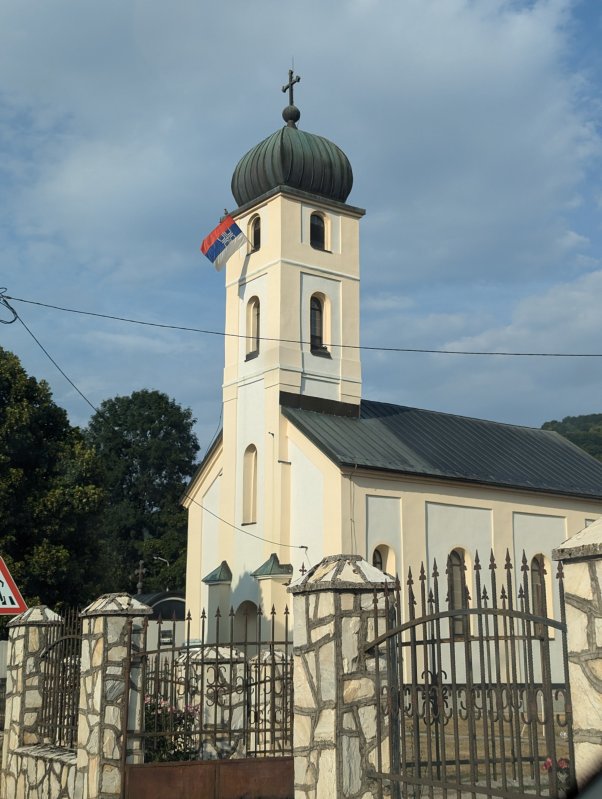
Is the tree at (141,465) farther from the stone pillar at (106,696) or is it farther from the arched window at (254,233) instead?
the stone pillar at (106,696)

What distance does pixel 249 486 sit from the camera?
27.4 m

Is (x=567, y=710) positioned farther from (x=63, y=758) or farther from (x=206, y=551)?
(x=206, y=551)

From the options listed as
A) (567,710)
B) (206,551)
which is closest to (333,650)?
(567,710)

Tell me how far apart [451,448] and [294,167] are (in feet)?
30.7

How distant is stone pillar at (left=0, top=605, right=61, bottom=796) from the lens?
11703mm

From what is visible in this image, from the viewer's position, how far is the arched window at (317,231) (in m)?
28.6

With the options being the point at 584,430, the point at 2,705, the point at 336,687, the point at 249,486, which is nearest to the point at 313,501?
the point at 249,486

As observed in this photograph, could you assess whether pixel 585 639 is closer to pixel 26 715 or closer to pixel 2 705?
pixel 26 715

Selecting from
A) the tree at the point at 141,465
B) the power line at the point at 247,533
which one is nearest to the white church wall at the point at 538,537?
the power line at the point at 247,533

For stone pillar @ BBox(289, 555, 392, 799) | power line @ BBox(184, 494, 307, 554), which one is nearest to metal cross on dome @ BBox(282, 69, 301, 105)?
power line @ BBox(184, 494, 307, 554)

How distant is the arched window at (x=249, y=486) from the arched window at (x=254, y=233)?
5.91 metres

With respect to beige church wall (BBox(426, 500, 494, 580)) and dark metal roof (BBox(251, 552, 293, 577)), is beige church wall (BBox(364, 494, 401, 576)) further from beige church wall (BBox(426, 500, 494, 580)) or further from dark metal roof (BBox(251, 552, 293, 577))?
dark metal roof (BBox(251, 552, 293, 577))

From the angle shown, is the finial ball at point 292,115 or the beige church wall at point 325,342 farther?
the finial ball at point 292,115

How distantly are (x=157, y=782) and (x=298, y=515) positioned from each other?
53.7 feet
